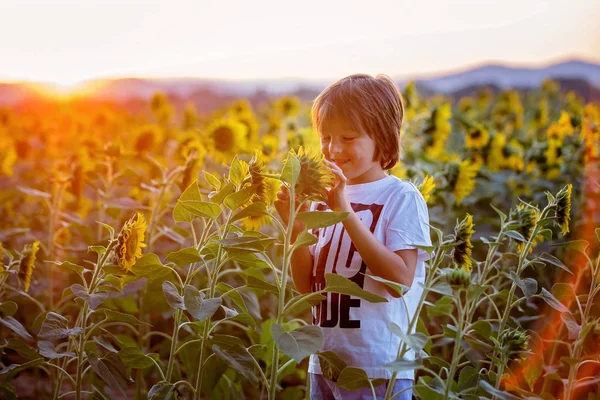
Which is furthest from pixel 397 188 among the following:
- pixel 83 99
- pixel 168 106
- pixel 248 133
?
pixel 83 99

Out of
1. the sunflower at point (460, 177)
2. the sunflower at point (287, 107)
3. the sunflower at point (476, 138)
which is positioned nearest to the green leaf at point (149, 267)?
the sunflower at point (460, 177)

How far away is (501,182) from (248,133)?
1.34 metres

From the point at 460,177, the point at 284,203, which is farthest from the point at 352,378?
the point at 460,177

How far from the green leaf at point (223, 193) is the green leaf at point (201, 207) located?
0.02 metres

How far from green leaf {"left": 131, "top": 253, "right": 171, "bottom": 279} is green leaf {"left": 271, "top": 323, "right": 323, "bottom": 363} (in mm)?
335

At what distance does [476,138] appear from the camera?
13.6 feet

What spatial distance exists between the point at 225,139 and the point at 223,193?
1891mm

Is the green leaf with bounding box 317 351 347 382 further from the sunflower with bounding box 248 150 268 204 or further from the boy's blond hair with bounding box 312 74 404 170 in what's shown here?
the boy's blond hair with bounding box 312 74 404 170

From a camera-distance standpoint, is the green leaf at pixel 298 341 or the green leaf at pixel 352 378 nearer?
the green leaf at pixel 298 341

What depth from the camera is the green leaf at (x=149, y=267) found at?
1.65 metres

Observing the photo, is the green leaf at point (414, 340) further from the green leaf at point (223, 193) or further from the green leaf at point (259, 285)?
the green leaf at point (223, 193)

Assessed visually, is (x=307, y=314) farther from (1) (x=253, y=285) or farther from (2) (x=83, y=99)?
(2) (x=83, y=99)

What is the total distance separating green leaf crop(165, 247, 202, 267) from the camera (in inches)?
61.5

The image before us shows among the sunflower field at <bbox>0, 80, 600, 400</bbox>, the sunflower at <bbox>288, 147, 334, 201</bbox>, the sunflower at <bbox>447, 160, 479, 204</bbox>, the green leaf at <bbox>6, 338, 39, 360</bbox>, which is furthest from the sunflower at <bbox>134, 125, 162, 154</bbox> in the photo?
the sunflower at <bbox>288, 147, 334, 201</bbox>
